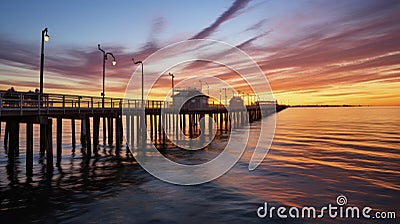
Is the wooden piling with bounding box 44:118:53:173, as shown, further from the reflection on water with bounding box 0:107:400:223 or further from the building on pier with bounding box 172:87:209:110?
the building on pier with bounding box 172:87:209:110

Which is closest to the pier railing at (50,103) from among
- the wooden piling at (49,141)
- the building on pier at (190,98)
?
the wooden piling at (49,141)

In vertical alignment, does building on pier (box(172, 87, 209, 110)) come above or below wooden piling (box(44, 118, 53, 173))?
above

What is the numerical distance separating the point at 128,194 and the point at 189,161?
27.5 ft

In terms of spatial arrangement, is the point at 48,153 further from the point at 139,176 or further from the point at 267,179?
the point at 267,179

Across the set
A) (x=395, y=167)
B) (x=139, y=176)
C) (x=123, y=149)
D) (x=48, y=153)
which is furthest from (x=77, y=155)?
(x=395, y=167)

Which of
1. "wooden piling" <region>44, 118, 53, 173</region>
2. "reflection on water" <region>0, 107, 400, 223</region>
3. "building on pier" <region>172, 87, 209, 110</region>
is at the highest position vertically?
"building on pier" <region>172, 87, 209, 110</region>

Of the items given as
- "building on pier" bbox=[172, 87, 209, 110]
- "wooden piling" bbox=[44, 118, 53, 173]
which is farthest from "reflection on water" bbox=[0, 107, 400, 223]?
"building on pier" bbox=[172, 87, 209, 110]

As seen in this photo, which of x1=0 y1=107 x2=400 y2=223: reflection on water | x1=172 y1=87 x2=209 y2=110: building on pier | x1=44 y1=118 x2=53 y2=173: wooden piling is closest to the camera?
x1=0 y1=107 x2=400 y2=223: reflection on water

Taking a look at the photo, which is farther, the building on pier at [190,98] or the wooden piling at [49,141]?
the building on pier at [190,98]

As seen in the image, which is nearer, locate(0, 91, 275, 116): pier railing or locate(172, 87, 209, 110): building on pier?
locate(0, 91, 275, 116): pier railing

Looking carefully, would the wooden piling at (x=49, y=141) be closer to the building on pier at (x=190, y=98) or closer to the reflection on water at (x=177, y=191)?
the reflection on water at (x=177, y=191)

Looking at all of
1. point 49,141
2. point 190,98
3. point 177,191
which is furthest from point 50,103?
point 190,98

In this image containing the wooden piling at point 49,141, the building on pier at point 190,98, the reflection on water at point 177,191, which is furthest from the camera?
the building on pier at point 190,98

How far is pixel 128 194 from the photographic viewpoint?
12492 mm
